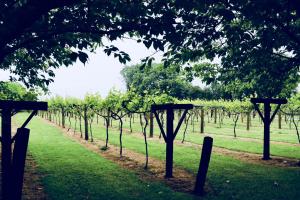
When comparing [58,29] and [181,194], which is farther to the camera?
[181,194]

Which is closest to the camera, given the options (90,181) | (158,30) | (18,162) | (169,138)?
(18,162)

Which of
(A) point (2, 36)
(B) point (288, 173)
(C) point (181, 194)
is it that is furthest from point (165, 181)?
(A) point (2, 36)

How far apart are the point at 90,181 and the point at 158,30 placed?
234 inches

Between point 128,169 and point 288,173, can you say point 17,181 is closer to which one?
point 128,169

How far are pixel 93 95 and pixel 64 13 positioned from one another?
16.2 m

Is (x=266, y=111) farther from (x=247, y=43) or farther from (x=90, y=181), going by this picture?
(x=90, y=181)

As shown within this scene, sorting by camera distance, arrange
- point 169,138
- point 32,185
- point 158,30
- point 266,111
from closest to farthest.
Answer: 1. point 158,30
2. point 32,185
3. point 169,138
4. point 266,111

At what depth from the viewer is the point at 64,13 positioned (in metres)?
7.59

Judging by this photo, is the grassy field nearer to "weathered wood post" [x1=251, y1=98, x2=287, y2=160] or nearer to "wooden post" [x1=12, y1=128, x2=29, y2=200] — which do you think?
"weathered wood post" [x1=251, y1=98, x2=287, y2=160]

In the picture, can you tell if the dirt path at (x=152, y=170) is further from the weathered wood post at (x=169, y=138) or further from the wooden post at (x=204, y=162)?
the wooden post at (x=204, y=162)

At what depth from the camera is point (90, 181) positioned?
34.6 feet

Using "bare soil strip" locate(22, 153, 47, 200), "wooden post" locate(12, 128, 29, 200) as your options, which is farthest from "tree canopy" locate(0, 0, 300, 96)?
"bare soil strip" locate(22, 153, 47, 200)

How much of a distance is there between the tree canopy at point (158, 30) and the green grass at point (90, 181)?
11.5 feet

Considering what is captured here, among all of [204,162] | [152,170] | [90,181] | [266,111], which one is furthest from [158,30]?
[266,111]
